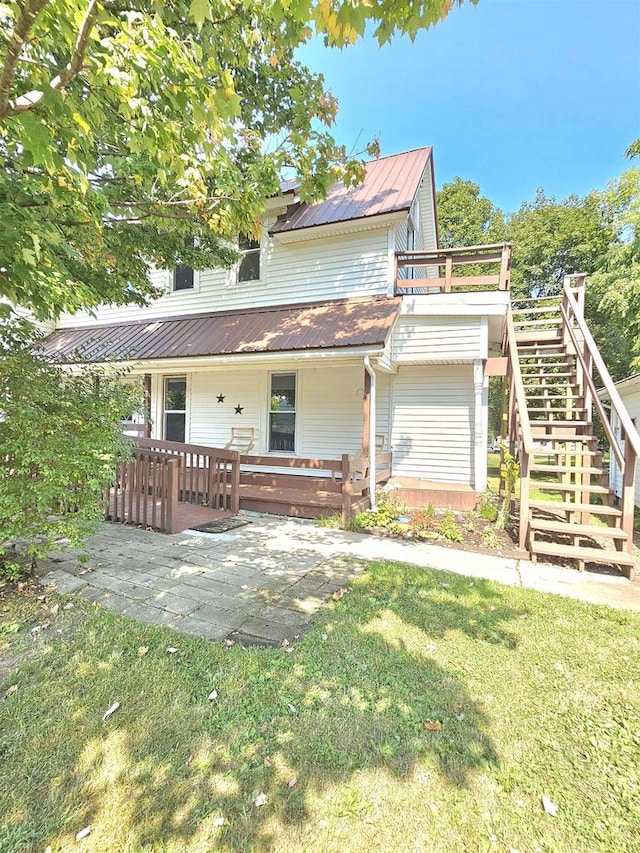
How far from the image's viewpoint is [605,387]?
7.02 m

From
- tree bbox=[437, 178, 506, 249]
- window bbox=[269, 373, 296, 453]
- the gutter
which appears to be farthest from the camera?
tree bbox=[437, 178, 506, 249]

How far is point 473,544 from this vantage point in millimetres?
5824

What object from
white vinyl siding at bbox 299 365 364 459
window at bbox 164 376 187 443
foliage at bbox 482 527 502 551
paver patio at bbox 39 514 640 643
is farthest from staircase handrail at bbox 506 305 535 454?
window at bbox 164 376 187 443

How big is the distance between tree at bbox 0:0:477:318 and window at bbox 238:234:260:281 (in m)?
3.19

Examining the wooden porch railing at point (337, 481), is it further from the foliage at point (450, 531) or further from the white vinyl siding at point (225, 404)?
the white vinyl siding at point (225, 404)

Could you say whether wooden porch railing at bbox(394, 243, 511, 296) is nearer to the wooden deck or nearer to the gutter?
the gutter

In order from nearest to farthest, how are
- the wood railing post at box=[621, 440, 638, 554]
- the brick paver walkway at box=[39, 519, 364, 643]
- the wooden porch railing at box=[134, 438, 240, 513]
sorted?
the brick paver walkway at box=[39, 519, 364, 643] → the wood railing post at box=[621, 440, 638, 554] → the wooden porch railing at box=[134, 438, 240, 513]

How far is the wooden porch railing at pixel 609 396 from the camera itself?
481cm

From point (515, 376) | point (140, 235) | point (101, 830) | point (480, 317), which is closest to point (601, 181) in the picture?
point (480, 317)

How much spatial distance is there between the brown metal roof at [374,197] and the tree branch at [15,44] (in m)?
7.03

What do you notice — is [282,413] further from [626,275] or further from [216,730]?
[626,275]

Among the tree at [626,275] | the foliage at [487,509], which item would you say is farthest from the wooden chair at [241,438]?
the tree at [626,275]

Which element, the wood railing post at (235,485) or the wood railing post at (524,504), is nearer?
the wood railing post at (524,504)

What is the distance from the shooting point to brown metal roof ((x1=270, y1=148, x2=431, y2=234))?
852 cm
